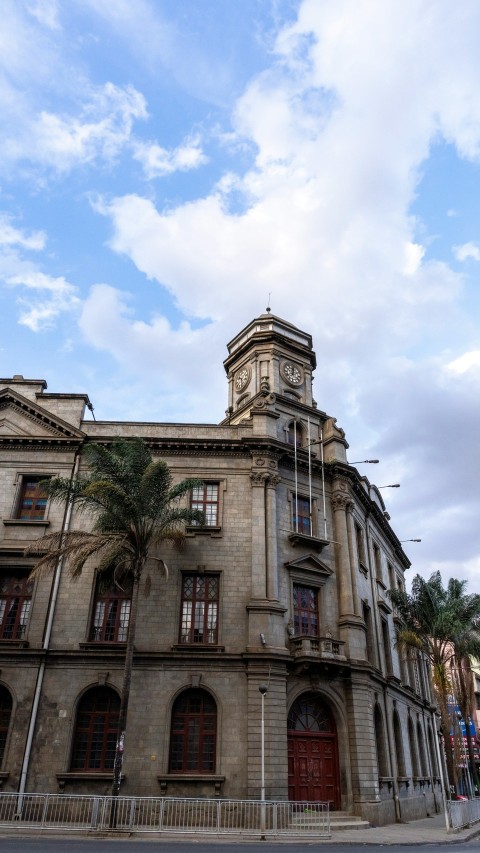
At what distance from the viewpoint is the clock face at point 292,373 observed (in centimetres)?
3569

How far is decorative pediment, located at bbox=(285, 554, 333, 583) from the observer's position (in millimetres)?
27734

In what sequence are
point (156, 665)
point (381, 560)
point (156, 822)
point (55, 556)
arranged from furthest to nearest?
point (381, 560) → point (156, 665) → point (55, 556) → point (156, 822)

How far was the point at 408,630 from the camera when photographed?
35375mm

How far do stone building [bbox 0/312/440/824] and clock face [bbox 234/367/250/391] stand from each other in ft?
12.2

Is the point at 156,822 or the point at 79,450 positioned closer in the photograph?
the point at 156,822

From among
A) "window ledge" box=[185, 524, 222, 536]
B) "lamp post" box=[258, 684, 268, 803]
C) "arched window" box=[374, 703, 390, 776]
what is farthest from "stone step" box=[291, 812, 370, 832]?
"window ledge" box=[185, 524, 222, 536]

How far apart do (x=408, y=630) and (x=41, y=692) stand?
67.7ft

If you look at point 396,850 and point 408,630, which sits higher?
point 408,630

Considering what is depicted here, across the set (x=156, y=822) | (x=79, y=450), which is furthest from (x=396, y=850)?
(x=79, y=450)

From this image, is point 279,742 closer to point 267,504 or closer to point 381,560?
point 267,504

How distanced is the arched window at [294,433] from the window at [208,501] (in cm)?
559

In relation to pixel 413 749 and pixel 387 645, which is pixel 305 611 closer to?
pixel 387 645

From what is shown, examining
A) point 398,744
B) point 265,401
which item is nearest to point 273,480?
point 265,401

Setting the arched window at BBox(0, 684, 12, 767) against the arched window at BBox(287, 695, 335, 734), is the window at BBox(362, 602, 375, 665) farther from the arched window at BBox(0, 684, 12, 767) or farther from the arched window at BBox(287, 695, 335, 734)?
the arched window at BBox(0, 684, 12, 767)
